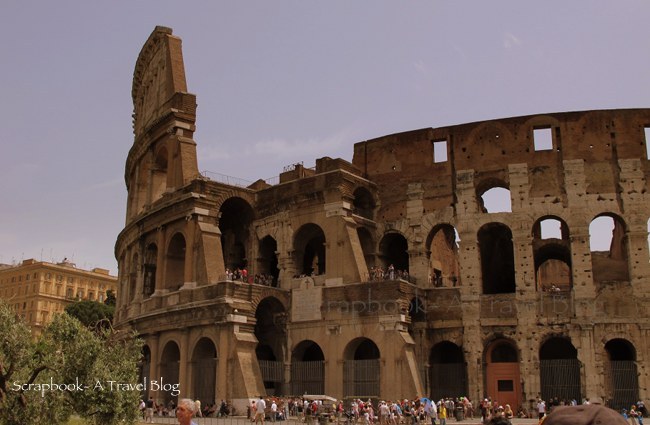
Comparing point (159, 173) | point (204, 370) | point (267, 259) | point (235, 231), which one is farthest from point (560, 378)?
point (159, 173)

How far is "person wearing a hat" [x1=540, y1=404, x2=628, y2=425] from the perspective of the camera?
8.26 ft

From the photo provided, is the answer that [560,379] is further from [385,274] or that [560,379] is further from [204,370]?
[204,370]

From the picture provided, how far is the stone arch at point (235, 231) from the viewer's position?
109ft

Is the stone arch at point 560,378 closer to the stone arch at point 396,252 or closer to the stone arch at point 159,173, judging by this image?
the stone arch at point 396,252

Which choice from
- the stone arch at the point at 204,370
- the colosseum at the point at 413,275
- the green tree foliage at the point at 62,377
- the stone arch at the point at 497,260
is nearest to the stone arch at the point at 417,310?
the colosseum at the point at 413,275

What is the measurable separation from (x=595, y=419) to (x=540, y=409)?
79.2 feet

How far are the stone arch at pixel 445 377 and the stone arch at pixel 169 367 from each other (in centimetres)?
1041

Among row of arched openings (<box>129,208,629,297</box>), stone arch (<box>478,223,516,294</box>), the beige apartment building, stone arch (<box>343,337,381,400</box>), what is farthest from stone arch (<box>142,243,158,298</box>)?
the beige apartment building

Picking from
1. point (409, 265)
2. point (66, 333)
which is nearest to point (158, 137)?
point (409, 265)

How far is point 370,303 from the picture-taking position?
27625mm

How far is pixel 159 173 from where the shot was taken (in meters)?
36.8

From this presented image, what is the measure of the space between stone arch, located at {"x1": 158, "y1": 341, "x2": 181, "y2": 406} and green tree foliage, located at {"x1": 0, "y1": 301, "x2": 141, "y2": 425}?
1481 centimetres

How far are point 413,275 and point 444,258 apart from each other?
21.1 feet

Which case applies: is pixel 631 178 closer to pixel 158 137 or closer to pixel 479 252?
pixel 479 252
